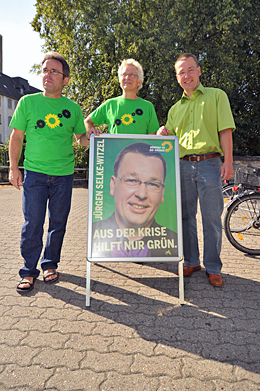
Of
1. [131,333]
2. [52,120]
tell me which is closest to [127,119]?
[52,120]

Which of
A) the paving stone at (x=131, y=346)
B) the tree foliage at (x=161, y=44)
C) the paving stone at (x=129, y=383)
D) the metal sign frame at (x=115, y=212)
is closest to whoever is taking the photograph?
the paving stone at (x=129, y=383)

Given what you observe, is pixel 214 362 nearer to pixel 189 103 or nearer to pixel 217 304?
pixel 217 304

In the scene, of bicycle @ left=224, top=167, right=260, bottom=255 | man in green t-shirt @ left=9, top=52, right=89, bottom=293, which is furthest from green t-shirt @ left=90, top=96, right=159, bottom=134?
bicycle @ left=224, top=167, right=260, bottom=255

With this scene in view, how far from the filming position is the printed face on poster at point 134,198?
A: 2918mm

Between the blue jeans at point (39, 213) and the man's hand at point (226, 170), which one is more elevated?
the man's hand at point (226, 170)

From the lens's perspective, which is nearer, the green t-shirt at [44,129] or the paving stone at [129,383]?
the paving stone at [129,383]

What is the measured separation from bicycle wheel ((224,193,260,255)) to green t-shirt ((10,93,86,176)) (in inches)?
98.0

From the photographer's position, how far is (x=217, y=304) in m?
2.88

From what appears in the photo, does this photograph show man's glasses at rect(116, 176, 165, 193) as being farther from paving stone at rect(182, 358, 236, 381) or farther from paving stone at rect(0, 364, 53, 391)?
paving stone at rect(0, 364, 53, 391)

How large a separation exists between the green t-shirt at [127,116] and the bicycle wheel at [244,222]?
1.77 metres

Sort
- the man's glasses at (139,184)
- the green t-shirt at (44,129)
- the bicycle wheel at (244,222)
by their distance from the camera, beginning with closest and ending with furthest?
the man's glasses at (139,184) < the green t-shirt at (44,129) < the bicycle wheel at (244,222)

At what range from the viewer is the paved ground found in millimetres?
1888

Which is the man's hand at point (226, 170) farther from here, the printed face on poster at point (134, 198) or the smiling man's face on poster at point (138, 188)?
the smiling man's face on poster at point (138, 188)

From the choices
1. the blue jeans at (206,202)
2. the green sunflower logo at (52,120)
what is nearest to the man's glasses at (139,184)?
the blue jeans at (206,202)
